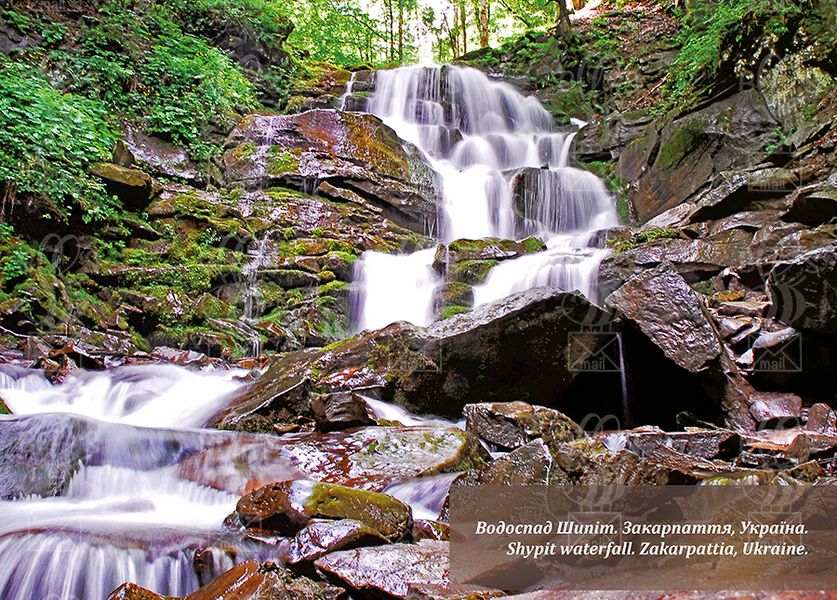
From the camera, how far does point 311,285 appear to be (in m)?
9.59

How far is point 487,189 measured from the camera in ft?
44.3

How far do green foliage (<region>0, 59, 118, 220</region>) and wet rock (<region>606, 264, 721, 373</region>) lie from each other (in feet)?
25.7

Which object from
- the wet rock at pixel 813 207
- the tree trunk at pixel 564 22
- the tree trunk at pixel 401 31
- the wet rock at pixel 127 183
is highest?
the tree trunk at pixel 401 31

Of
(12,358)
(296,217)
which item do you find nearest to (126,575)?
(12,358)

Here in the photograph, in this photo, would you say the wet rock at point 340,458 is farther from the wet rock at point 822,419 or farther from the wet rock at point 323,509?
the wet rock at point 822,419

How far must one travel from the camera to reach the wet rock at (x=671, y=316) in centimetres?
534

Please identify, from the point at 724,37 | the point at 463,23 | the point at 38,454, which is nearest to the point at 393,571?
the point at 38,454

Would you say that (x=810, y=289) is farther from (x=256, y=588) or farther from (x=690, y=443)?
(x=256, y=588)

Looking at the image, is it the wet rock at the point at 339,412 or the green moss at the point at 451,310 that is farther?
the green moss at the point at 451,310

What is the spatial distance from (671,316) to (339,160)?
29.6 feet

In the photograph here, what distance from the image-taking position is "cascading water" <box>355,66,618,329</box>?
30.9 ft

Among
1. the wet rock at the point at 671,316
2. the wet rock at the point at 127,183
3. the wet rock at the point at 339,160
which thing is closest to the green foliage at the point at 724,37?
the wet rock at the point at 339,160

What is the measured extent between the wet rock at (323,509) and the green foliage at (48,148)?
23.2ft

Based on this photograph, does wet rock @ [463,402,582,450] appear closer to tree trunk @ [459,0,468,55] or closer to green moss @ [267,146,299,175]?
green moss @ [267,146,299,175]
